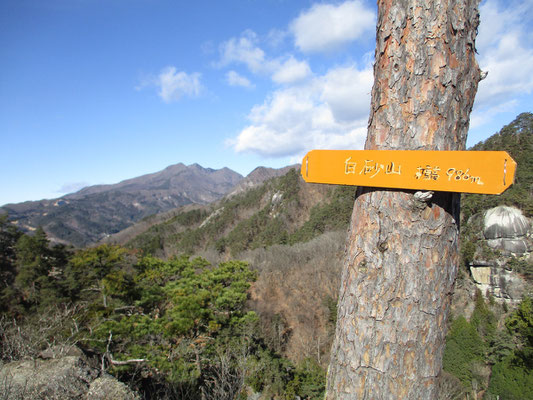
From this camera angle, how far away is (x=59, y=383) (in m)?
2.62

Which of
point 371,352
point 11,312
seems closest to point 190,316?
point 371,352

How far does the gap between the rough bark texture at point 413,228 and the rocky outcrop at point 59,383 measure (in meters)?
2.22

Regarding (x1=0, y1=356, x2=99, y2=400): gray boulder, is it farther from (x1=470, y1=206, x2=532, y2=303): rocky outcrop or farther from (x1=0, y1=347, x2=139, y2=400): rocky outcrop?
(x1=470, y1=206, x2=532, y2=303): rocky outcrop

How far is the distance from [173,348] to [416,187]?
846 cm

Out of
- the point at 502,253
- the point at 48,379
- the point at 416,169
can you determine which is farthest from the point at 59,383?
the point at 502,253

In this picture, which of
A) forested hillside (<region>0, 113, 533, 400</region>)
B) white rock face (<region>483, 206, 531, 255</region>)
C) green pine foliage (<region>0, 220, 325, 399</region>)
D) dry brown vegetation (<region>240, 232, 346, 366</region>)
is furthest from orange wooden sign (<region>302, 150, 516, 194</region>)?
white rock face (<region>483, 206, 531, 255</region>)

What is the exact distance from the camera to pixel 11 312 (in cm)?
1247

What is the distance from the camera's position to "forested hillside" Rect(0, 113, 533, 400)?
6.92 metres

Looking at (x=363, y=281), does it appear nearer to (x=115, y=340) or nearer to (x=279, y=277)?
(x=115, y=340)

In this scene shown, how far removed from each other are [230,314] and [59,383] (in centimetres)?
704

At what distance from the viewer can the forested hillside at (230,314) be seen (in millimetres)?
6922

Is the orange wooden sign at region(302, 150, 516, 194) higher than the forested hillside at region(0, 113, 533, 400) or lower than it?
higher

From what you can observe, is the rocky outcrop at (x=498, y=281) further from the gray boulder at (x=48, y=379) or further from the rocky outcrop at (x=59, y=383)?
the gray boulder at (x=48, y=379)

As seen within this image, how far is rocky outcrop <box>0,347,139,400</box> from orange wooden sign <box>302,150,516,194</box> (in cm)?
266
